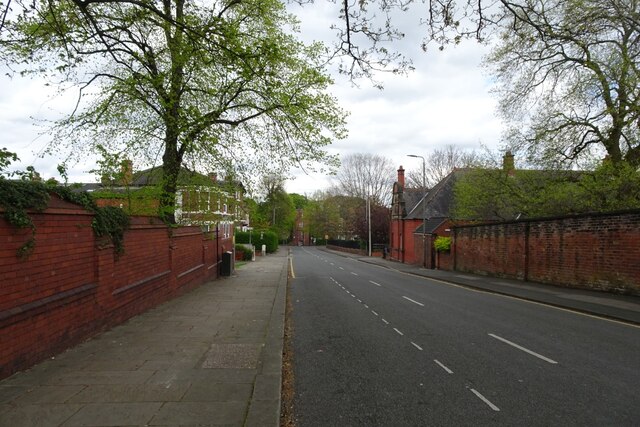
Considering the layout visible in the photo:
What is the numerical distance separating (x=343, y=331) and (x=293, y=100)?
9.84 meters

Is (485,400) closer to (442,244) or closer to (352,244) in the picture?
(442,244)

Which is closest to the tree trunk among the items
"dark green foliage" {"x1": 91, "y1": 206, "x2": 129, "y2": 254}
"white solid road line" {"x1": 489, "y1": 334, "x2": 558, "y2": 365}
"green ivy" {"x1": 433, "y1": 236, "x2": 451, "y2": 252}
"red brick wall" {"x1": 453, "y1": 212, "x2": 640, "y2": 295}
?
"dark green foliage" {"x1": 91, "y1": 206, "x2": 129, "y2": 254}

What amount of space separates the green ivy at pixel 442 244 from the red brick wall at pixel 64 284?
2453 cm

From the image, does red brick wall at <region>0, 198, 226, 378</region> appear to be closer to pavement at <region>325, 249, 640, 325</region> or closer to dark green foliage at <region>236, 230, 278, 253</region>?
pavement at <region>325, 249, 640, 325</region>

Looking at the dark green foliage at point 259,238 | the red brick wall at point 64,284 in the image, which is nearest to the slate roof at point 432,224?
the dark green foliage at point 259,238

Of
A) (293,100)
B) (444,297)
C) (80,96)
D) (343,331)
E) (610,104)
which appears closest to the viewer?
(343,331)

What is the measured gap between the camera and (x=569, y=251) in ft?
58.1

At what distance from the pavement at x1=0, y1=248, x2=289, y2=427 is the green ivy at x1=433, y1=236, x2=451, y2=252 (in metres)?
24.8

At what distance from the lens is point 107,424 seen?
4.00m

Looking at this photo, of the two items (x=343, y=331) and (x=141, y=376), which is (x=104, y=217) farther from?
(x=343, y=331)

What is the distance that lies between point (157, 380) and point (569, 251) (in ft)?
56.1

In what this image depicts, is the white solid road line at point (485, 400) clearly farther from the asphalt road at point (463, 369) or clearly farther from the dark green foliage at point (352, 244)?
the dark green foliage at point (352, 244)

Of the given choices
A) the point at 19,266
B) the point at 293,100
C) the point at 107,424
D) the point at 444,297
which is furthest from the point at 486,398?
the point at 293,100

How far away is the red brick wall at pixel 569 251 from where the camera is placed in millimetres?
14711
